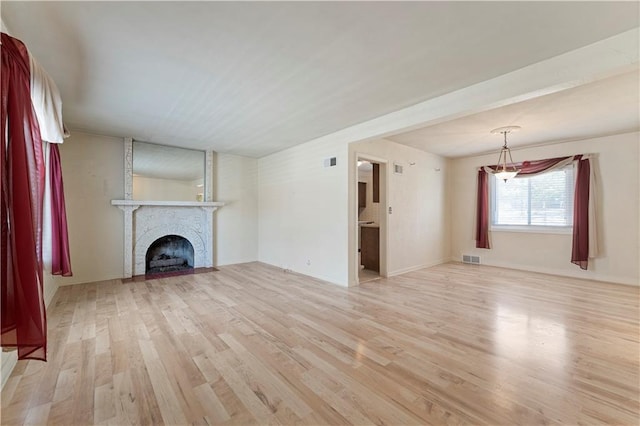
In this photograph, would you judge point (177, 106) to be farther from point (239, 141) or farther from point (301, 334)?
point (301, 334)

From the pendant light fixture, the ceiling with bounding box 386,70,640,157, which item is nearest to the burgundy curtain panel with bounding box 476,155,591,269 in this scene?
the ceiling with bounding box 386,70,640,157

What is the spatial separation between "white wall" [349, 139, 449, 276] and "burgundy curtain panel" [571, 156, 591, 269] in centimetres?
238

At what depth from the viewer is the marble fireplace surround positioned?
16.8ft

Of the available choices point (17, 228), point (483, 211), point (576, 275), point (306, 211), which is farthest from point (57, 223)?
point (576, 275)

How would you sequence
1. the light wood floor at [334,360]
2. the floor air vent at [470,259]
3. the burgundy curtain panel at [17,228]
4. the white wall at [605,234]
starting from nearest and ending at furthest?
1. the burgundy curtain panel at [17,228]
2. the light wood floor at [334,360]
3. the white wall at [605,234]
4. the floor air vent at [470,259]

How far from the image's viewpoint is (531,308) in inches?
136

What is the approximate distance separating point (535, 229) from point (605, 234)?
1.01 meters

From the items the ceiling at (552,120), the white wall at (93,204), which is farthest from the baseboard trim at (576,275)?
the white wall at (93,204)

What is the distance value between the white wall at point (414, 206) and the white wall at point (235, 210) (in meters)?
3.27

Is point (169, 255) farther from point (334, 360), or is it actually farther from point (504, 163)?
point (504, 163)

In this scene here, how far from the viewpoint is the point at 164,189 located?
5.57 m

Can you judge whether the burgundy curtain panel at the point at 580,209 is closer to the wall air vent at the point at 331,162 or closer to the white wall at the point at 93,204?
the wall air vent at the point at 331,162

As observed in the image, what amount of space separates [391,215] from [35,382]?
490 centimetres

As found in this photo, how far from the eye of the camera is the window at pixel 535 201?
5293 mm
